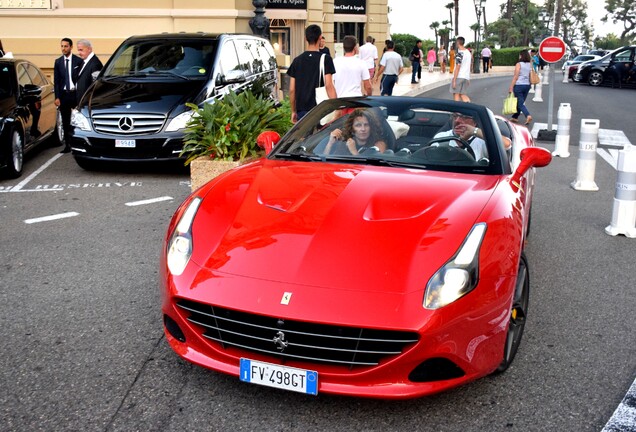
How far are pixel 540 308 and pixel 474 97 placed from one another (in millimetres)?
Answer: 22900

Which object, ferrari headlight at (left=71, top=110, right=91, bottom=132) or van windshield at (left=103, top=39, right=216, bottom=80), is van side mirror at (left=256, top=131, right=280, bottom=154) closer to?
ferrari headlight at (left=71, top=110, right=91, bottom=132)

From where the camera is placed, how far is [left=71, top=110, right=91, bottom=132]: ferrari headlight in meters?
10.3

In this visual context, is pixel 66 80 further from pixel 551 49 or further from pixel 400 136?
pixel 551 49

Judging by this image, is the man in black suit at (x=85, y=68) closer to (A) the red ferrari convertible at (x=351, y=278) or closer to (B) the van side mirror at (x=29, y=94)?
(B) the van side mirror at (x=29, y=94)

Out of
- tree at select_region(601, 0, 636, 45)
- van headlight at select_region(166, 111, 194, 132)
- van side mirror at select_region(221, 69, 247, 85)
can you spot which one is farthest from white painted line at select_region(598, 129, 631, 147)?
tree at select_region(601, 0, 636, 45)

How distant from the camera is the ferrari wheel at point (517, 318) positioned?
13.4 feet

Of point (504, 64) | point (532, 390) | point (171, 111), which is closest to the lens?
point (532, 390)

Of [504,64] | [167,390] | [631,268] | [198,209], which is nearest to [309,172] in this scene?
[198,209]

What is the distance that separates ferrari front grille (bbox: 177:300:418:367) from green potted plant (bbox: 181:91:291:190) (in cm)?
480

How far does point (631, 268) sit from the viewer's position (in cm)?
632

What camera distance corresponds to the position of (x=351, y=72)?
10.4 metres

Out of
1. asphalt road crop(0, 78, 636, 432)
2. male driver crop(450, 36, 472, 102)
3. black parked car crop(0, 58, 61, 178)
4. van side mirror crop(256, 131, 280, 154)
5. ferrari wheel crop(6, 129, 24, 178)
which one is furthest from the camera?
male driver crop(450, 36, 472, 102)

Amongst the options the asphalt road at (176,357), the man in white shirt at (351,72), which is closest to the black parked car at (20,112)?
the asphalt road at (176,357)

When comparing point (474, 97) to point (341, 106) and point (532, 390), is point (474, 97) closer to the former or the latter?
point (341, 106)
